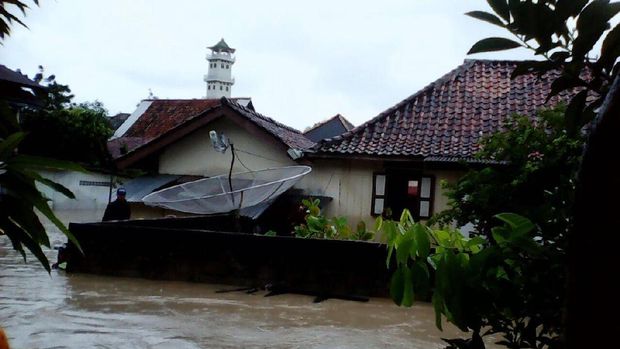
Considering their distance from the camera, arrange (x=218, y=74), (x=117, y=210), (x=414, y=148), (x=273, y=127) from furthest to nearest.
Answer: (x=218, y=74) → (x=273, y=127) → (x=414, y=148) → (x=117, y=210)

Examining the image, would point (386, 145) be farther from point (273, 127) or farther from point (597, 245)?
point (597, 245)

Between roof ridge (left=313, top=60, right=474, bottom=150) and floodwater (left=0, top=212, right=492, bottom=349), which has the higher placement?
roof ridge (left=313, top=60, right=474, bottom=150)

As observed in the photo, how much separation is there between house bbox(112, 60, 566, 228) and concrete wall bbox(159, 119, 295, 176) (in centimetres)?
3

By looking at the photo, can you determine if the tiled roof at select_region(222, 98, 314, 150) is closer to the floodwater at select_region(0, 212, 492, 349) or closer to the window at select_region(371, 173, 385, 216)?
the window at select_region(371, 173, 385, 216)

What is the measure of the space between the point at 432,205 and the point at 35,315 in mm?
8179

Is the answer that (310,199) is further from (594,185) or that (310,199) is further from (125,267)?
(594,185)

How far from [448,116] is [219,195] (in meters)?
5.71

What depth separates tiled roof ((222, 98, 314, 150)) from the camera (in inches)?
566

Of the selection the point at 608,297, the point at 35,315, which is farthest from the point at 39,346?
the point at 608,297

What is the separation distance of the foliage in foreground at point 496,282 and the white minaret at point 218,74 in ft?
182

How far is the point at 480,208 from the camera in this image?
287 centimetres

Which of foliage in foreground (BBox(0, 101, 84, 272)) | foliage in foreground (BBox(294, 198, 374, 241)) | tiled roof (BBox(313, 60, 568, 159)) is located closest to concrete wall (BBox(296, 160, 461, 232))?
tiled roof (BBox(313, 60, 568, 159))

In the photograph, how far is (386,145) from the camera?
13172 mm

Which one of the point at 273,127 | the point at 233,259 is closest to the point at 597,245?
the point at 233,259
